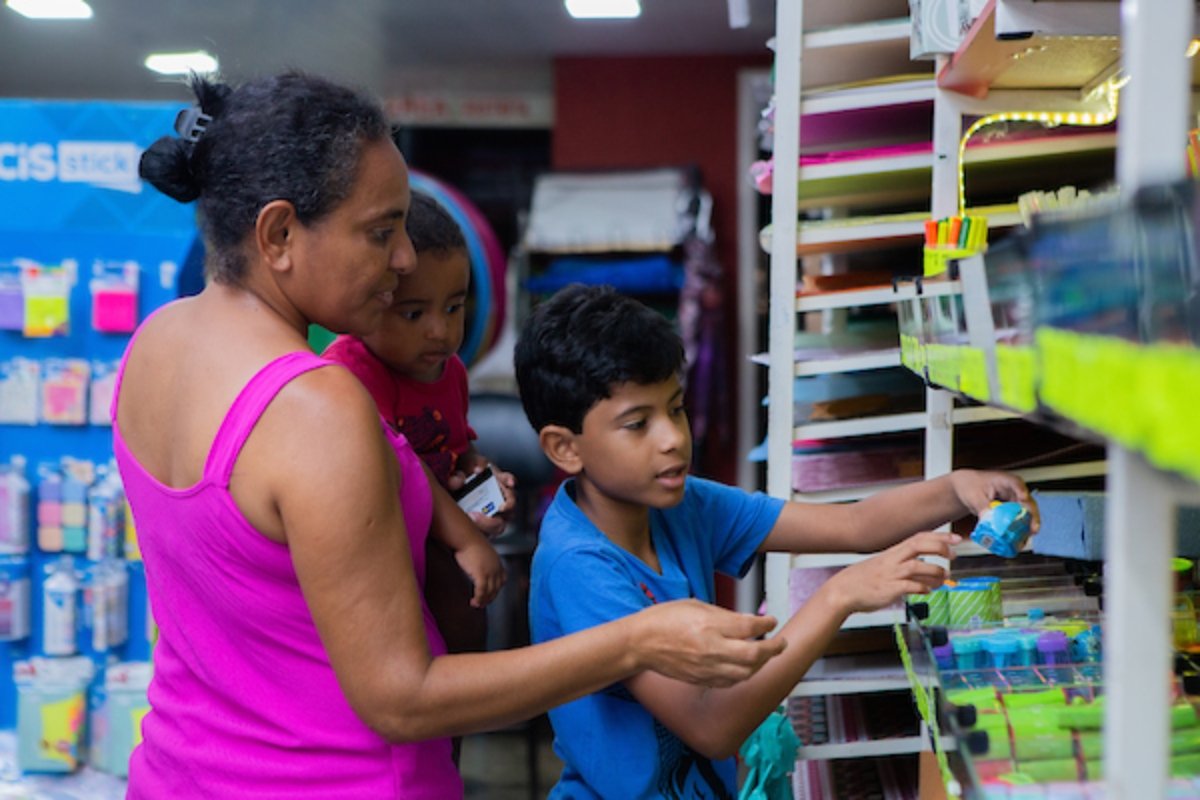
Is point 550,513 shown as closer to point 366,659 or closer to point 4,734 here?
point 366,659

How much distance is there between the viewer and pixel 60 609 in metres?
3.32

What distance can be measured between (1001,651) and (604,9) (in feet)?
16.2

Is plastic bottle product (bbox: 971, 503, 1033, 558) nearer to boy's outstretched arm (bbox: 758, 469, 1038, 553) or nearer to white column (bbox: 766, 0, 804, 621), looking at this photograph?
boy's outstretched arm (bbox: 758, 469, 1038, 553)

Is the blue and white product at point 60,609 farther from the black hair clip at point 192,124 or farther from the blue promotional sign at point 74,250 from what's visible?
the black hair clip at point 192,124

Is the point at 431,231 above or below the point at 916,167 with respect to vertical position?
below

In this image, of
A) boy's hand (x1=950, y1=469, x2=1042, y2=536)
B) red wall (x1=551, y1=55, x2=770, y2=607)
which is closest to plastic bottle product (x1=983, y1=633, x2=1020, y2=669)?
boy's hand (x1=950, y1=469, x2=1042, y2=536)

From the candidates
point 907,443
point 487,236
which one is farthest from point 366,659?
point 487,236

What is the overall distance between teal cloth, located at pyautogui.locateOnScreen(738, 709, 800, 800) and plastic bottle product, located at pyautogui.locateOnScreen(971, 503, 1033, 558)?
0.51m

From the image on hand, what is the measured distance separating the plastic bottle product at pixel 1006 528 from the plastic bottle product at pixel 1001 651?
0.11 m

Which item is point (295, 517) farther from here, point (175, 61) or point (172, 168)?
point (175, 61)

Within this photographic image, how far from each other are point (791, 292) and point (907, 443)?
2.00 ft

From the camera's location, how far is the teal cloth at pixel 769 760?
187 centimetres

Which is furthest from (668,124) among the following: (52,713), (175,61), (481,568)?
(481,568)

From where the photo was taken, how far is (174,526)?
1.38 meters
